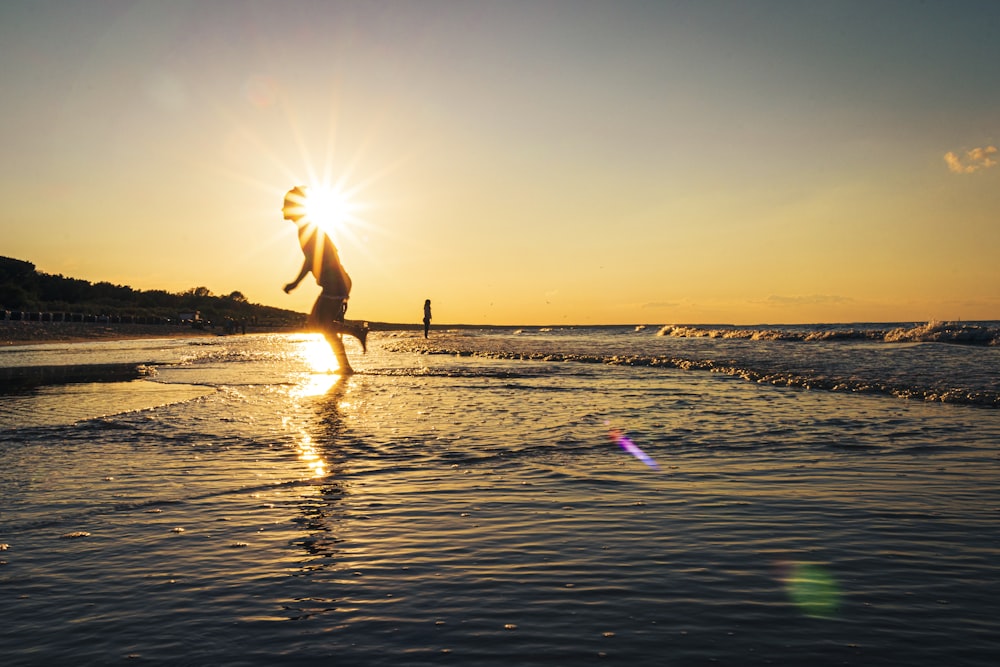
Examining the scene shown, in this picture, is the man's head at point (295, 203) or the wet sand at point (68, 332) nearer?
the man's head at point (295, 203)

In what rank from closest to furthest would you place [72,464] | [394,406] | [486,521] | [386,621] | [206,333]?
[386,621]
[486,521]
[72,464]
[394,406]
[206,333]

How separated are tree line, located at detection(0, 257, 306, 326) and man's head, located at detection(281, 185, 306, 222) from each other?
3634 cm

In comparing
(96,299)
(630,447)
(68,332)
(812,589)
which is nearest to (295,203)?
(630,447)

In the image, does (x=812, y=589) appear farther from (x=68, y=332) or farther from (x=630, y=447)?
(x=68, y=332)

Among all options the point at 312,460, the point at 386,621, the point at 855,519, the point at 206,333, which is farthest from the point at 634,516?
the point at 206,333

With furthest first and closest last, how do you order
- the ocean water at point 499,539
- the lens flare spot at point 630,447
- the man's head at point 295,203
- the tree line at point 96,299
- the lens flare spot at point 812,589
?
the tree line at point 96,299
the man's head at point 295,203
the lens flare spot at point 630,447
the lens flare spot at point 812,589
the ocean water at point 499,539

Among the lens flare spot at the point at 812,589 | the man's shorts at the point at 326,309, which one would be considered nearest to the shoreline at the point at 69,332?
the man's shorts at the point at 326,309

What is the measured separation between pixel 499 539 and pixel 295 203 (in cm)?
1465

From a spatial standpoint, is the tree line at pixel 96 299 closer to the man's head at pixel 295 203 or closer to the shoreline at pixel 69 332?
the shoreline at pixel 69 332

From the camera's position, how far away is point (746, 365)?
2116 centimetres

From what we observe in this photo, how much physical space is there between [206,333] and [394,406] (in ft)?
230

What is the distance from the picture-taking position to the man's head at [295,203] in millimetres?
17922

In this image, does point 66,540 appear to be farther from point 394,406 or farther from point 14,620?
point 394,406

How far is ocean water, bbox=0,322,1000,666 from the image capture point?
3.25 m
